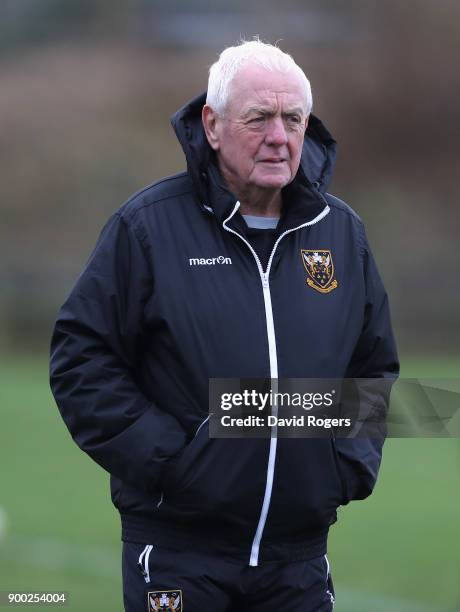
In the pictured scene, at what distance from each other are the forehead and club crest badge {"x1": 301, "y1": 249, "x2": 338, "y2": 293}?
328 millimetres

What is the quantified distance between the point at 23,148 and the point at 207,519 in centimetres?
1744

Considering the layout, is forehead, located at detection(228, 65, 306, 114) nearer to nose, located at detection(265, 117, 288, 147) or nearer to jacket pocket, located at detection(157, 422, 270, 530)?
nose, located at detection(265, 117, 288, 147)

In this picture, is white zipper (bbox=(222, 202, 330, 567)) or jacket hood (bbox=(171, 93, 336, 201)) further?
jacket hood (bbox=(171, 93, 336, 201))

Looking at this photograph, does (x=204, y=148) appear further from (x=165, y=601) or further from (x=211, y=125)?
(x=165, y=601)

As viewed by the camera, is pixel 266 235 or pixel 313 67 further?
pixel 313 67

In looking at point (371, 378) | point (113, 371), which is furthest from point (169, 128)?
point (113, 371)

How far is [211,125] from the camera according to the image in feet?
9.64

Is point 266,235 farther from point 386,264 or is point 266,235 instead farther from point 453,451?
point 386,264

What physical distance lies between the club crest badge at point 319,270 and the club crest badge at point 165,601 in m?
0.73

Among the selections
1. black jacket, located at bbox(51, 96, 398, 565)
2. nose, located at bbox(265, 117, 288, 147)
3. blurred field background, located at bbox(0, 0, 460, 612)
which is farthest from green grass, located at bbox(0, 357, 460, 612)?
blurred field background, located at bbox(0, 0, 460, 612)

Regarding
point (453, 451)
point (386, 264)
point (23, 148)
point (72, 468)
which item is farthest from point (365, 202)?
point (72, 468)

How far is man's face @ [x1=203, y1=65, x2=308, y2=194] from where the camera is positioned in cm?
284

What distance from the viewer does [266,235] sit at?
9.55 ft

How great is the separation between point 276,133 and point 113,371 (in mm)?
618
